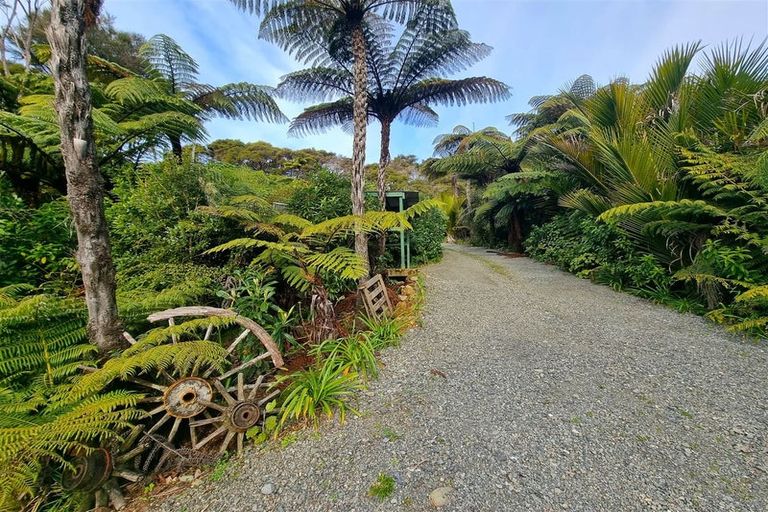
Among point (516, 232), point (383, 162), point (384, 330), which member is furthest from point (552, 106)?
point (384, 330)

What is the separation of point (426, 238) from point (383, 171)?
7.54ft

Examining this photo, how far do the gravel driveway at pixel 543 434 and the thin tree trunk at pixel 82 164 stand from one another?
1290mm

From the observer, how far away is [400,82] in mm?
5258

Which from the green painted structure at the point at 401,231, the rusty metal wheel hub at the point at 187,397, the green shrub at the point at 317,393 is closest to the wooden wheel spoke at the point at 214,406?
the rusty metal wheel hub at the point at 187,397

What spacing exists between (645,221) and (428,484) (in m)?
4.89

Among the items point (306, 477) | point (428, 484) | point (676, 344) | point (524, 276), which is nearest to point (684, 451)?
point (428, 484)

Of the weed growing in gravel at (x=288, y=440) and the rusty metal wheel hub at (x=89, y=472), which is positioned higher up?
the rusty metal wheel hub at (x=89, y=472)

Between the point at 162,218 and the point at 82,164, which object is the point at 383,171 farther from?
the point at 82,164

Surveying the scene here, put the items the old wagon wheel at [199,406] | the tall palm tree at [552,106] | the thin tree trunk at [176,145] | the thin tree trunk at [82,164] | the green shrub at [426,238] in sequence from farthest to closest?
the tall palm tree at [552,106] < the green shrub at [426,238] < the thin tree trunk at [176,145] < the old wagon wheel at [199,406] < the thin tree trunk at [82,164]

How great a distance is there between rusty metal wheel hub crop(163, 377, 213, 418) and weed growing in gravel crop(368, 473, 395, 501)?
1207 millimetres

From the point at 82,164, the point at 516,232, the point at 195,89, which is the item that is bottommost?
the point at 516,232

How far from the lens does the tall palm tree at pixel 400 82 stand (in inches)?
190

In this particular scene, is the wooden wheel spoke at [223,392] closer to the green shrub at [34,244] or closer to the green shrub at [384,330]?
the green shrub at [384,330]

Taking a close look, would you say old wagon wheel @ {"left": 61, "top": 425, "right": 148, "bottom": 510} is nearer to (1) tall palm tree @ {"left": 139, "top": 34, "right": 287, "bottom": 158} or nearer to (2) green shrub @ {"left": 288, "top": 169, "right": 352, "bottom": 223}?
(2) green shrub @ {"left": 288, "top": 169, "right": 352, "bottom": 223}
